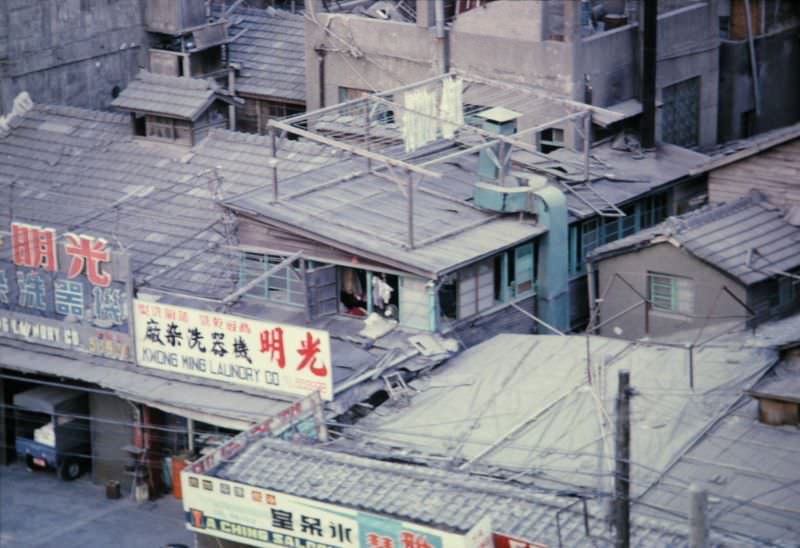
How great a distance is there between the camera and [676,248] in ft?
163

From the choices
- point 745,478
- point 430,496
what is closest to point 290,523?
point 430,496

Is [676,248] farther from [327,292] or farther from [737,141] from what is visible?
[737,141]

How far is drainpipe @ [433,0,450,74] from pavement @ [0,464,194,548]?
684 inches

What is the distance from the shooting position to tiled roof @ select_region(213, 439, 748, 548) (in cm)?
3744

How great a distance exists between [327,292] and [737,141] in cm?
2157

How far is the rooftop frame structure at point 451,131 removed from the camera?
50.2 m

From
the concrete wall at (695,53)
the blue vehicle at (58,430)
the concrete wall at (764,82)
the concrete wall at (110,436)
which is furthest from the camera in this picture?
the concrete wall at (764,82)

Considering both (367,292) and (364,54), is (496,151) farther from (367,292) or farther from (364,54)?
(364,54)

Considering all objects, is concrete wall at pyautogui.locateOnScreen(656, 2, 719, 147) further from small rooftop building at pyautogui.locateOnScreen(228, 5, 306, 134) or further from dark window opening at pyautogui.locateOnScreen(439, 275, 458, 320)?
dark window opening at pyautogui.locateOnScreen(439, 275, 458, 320)

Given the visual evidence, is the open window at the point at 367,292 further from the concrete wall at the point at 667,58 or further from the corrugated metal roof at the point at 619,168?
the concrete wall at the point at 667,58

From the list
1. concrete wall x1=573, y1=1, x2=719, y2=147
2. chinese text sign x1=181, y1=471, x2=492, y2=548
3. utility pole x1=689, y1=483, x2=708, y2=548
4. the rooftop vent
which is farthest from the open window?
utility pole x1=689, y1=483, x2=708, y2=548

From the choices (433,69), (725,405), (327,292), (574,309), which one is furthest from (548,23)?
(725,405)

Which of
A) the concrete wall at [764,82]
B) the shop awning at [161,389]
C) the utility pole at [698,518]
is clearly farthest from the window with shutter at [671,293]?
the utility pole at [698,518]

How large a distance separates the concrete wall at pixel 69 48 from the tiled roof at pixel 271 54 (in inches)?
150
